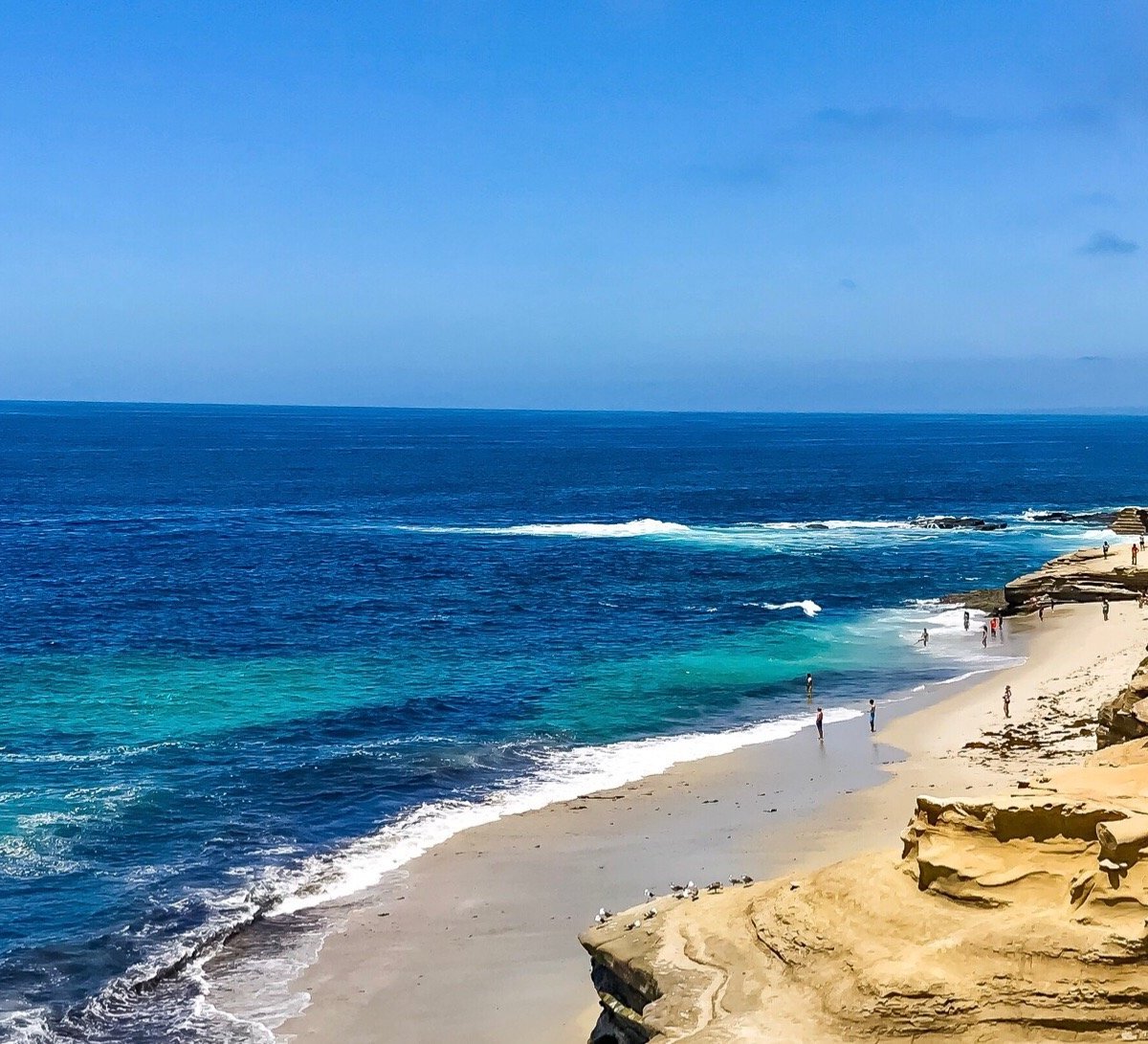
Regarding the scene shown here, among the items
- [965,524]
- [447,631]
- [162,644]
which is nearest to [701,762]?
[447,631]

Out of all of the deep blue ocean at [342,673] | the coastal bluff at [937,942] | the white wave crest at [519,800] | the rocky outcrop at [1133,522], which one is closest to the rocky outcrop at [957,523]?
the deep blue ocean at [342,673]

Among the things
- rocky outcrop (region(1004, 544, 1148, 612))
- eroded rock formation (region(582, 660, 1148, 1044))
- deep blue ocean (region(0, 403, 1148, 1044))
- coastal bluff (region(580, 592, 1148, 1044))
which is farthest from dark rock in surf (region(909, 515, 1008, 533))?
eroded rock formation (region(582, 660, 1148, 1044))

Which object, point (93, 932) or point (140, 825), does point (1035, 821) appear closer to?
point (93, 932)

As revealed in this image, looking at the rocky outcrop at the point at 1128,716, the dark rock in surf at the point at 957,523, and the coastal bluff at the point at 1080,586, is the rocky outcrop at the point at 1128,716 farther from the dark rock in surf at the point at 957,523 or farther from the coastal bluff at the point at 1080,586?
the dark rock in surf at the point at 957,523

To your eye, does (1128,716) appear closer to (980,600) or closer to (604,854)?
(604,854)

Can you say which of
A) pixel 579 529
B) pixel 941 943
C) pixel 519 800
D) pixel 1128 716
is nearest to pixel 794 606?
pixel 519 800
